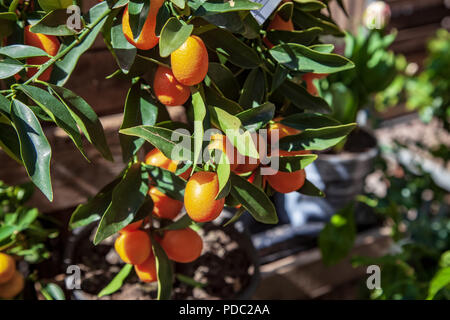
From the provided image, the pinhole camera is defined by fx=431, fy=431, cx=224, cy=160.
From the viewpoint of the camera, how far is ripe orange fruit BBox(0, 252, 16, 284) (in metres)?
0.60

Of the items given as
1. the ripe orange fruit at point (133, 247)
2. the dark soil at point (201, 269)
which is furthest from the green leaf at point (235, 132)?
the dark soil at point (201, 269)

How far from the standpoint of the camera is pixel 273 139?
1.59ft

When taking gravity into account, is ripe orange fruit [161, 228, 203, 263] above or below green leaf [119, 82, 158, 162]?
below

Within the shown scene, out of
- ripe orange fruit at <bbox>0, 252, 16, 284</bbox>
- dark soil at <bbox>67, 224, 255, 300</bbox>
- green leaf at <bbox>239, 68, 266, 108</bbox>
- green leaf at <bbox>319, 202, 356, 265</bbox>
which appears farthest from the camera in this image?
green leaf at <bbox>319, 202, 356, 265</bbox>

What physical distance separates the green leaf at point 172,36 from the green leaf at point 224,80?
0.24 feet

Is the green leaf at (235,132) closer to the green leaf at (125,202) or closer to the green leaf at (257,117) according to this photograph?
the green leaf at (257,117)

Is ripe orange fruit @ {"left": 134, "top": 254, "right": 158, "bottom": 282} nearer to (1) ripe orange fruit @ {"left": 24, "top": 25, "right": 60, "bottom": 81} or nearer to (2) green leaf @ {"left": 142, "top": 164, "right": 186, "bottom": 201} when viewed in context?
(2) green leaf @ {"left": 142, "top": 164, "right": 186, "bottom": 201}

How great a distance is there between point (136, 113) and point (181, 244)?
0.61ft

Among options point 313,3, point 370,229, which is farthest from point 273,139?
point 370,229

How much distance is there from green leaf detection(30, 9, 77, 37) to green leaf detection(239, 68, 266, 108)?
0.63ft

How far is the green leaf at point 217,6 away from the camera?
391 mm

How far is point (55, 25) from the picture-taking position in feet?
1.46

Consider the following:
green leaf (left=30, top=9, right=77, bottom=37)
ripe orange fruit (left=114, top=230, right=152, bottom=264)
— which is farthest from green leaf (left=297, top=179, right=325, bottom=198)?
green leaf (left=30, top=9, right=77, bottom=37)
